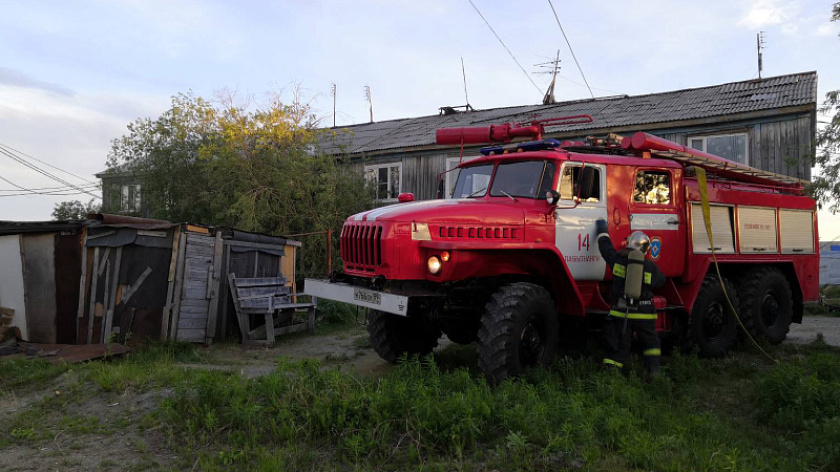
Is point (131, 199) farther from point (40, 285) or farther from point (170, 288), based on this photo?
point (170, 288)

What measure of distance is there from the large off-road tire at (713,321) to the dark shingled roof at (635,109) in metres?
8.00

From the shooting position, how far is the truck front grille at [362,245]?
6.13 metres

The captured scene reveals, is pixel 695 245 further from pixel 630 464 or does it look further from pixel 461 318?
pixel 630 464

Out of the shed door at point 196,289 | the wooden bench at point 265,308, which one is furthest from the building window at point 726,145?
the shed door at point 196,289

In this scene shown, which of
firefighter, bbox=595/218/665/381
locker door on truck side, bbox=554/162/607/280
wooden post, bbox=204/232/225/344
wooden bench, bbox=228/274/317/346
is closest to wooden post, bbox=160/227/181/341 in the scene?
wooden post, bbox=204/232/225/344

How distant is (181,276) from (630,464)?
822 centimetres

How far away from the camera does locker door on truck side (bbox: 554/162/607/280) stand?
683cm

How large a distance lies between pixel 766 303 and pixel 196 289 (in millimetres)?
9364

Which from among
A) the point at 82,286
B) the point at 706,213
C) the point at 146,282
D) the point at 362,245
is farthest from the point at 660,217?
the point at 82,286

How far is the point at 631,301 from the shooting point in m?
6.73

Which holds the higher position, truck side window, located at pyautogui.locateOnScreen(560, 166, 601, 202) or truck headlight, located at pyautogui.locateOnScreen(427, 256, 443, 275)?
truck side window, located at pyautogui.locateOnScreen(560, 166, 601, 202)

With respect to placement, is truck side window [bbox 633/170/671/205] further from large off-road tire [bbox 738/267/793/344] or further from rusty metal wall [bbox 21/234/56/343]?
rusty metal wall [bbox 21/234/56/343]

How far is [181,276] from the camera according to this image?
10.1m

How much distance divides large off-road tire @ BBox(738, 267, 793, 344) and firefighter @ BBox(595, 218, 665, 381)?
2918 millimetres
